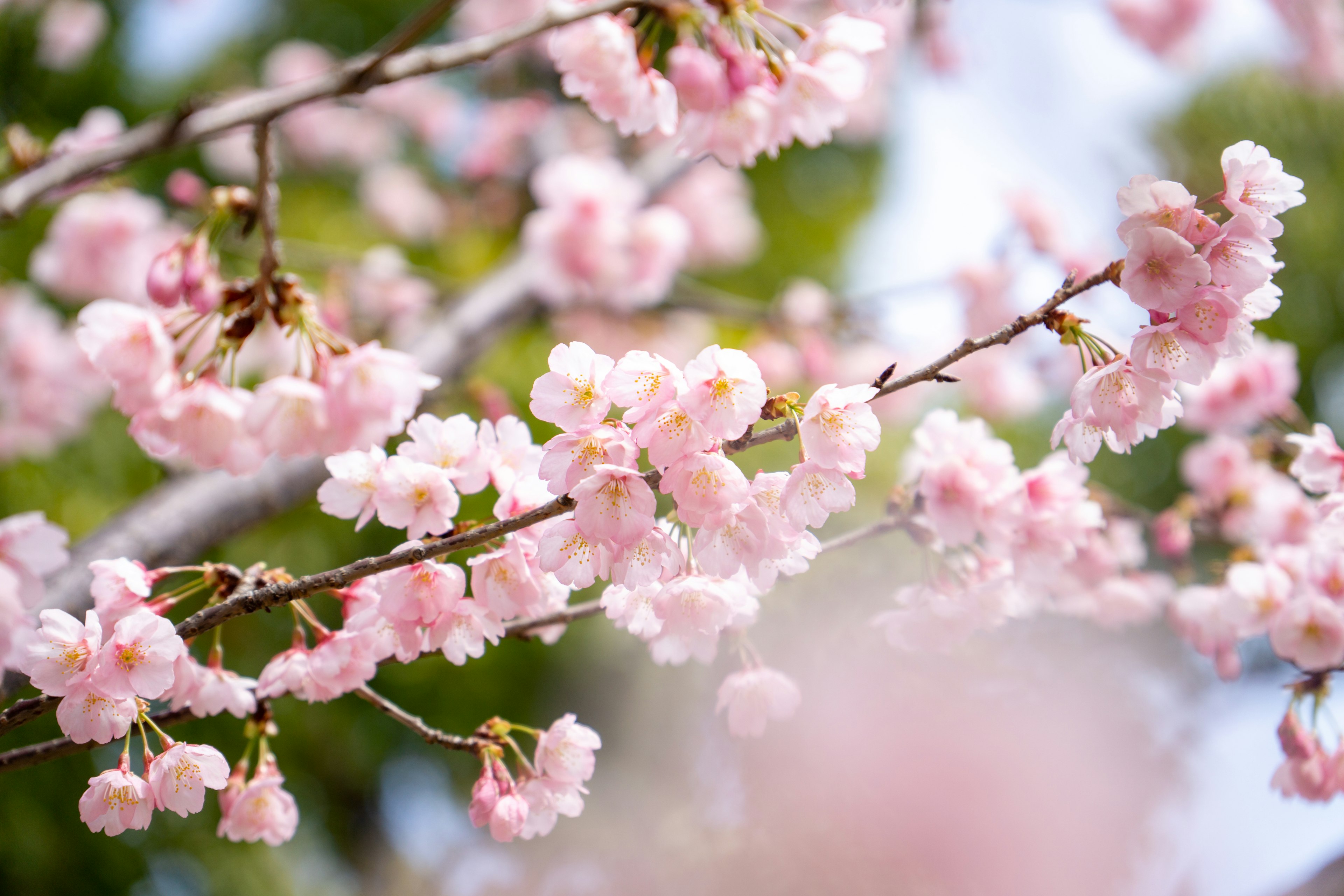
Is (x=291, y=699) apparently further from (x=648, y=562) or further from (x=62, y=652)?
(x=648, y=562)

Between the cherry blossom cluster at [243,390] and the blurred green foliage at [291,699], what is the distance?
0.61 m

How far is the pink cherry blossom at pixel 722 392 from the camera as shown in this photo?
34 centimetres

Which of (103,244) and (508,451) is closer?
(508,451)

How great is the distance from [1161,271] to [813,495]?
0.19m

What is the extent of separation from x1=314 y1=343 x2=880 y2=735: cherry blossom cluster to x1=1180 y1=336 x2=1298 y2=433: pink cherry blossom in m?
0.62

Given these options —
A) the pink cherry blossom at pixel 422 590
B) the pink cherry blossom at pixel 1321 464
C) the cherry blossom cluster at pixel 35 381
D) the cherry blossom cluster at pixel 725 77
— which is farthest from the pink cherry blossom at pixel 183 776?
the cherry blossom cluster at pixel 35 381

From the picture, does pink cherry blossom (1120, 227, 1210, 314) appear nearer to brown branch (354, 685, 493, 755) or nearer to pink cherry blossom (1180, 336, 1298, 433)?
brown branch (354, 685, 493, 755)

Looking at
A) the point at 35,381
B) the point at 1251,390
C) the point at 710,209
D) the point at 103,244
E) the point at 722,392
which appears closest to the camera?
the point at 722,392

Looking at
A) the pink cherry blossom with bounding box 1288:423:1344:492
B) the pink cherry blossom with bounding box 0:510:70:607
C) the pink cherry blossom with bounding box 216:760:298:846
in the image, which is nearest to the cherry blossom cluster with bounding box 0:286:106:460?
the pink cherry blossom with bounding box 0:510:70:607

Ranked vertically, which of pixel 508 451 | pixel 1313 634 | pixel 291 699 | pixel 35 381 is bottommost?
pixel 291 699

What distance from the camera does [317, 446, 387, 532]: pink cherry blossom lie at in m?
0.41

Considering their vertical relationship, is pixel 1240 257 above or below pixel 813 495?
above

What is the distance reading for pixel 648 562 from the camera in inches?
14.9

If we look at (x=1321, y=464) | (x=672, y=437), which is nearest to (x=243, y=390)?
(x=672, y=437)
